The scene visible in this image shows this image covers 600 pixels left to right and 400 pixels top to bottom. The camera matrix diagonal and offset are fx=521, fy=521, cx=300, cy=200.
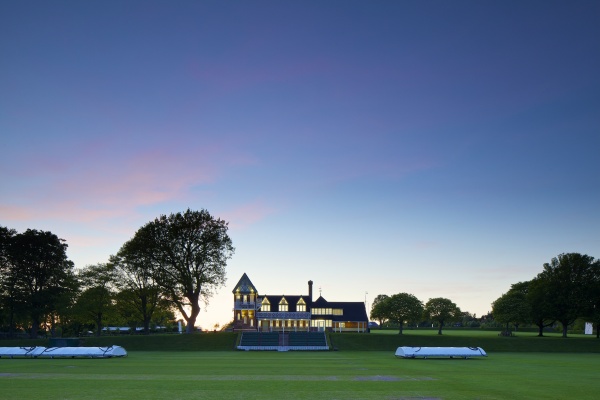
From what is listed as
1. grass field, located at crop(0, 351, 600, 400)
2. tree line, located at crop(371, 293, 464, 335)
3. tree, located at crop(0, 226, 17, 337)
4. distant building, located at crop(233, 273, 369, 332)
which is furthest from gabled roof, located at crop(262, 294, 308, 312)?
grass field, located at crop(0, 351, 600, 400)

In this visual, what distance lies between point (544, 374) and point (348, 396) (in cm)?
2137

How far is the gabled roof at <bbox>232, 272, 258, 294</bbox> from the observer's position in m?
123

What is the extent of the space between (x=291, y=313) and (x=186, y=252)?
3706cm

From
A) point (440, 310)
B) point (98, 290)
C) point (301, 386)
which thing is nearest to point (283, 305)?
point (440, 310)

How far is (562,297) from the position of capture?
95.9m

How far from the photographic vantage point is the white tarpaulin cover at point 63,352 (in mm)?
58500

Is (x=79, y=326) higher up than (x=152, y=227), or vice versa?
(x=152, y=227)

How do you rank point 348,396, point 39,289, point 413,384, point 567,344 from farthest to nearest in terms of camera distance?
point 39,289 < point 567,344 < point 413,384 < point 348,396

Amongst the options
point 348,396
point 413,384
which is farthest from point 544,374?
point 348,396

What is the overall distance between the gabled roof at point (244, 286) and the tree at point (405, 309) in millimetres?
32666

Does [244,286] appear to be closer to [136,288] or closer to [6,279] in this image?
[136,288]

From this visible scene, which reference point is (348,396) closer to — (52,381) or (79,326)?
(52,381)

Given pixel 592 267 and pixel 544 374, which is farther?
pixel 592 267

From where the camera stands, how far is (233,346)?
8594 centimetres
